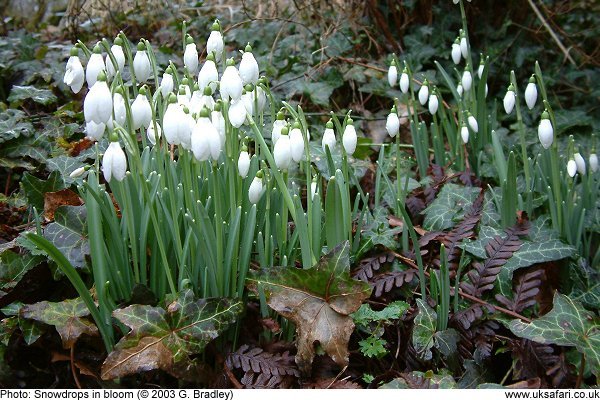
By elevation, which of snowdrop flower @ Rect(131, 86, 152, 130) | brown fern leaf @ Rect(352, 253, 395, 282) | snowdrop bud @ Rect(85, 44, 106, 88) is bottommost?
brown fern leaf @ Rect(352, 253, 395, 282)

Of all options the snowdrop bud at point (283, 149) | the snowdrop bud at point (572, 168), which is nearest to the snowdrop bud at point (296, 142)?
the snowdrop bud at point (283, 149)

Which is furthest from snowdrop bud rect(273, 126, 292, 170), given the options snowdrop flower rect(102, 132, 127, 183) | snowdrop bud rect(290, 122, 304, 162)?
snowdrop flower rect(102, 132, 127, 183)

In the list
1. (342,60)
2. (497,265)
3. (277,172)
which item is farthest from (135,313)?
(342,60)

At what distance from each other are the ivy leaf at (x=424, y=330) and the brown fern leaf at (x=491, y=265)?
25cm

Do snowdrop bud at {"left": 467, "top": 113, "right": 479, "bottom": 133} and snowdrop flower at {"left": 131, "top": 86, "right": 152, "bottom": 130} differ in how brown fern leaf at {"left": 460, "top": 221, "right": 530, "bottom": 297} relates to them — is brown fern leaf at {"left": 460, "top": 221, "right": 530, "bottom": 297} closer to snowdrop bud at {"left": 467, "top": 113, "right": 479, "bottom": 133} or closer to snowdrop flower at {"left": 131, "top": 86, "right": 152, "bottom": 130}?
snowdrop bud at {"left": 467, "top": 113, "right": 479, "bottom": 133}

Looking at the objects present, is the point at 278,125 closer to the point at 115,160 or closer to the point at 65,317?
the point at 115,160

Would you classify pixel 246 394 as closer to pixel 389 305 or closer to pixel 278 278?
pixel 278 278

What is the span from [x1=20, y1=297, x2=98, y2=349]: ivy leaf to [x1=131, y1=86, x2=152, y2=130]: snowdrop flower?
0.58 meters

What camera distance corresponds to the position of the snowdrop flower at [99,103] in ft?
4.79

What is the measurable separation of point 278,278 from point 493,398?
0.66 meters

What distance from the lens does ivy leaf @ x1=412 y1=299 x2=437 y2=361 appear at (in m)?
1.79

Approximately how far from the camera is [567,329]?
66.9 inches

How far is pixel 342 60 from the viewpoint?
13.0ft

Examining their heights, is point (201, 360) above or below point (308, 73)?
below
